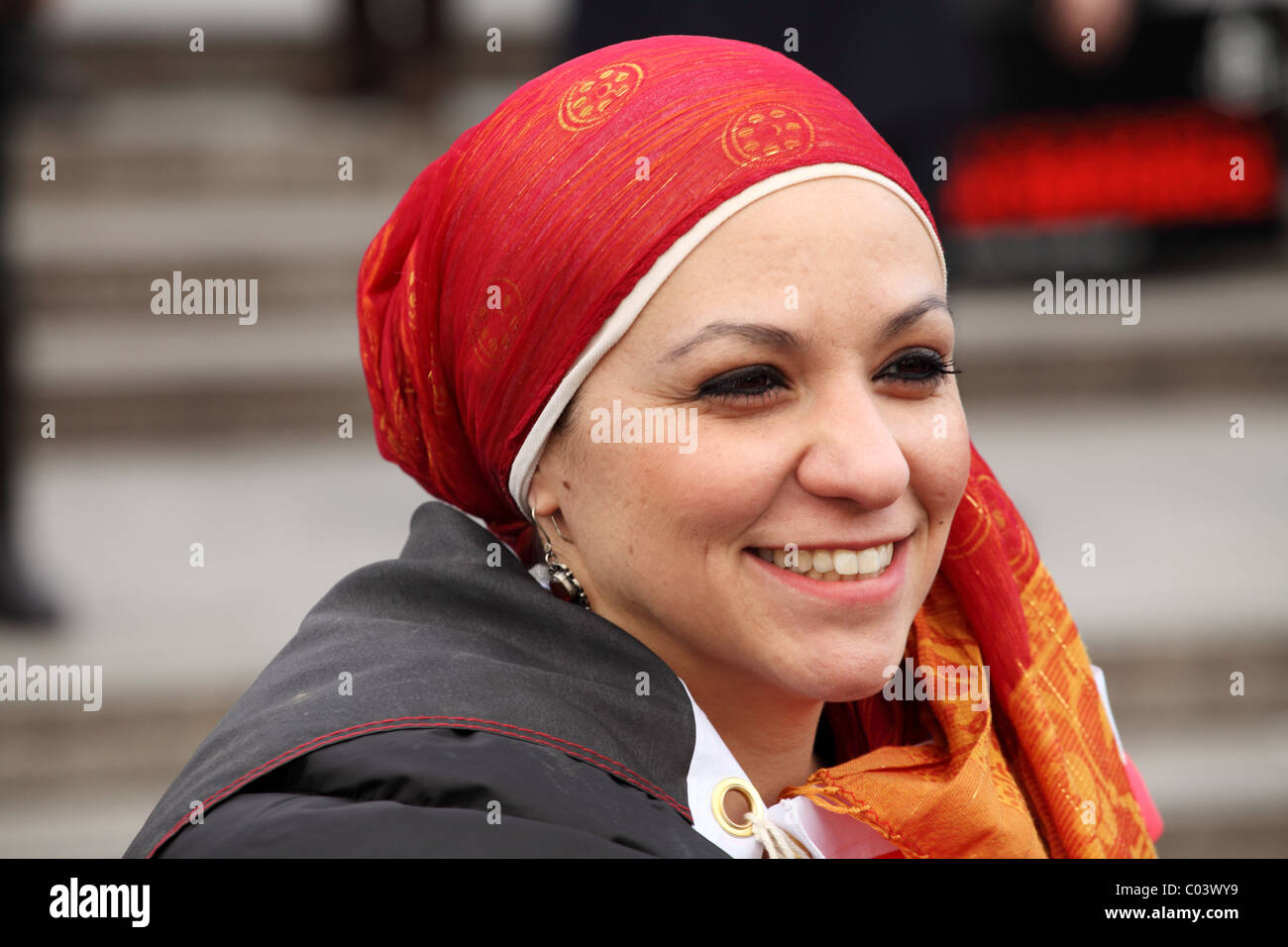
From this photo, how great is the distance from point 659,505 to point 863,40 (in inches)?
132

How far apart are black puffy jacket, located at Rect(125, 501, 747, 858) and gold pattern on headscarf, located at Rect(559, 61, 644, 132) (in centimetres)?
49

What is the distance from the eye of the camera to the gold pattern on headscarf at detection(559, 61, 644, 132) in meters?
1.75

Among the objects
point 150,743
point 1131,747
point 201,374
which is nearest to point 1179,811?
point 1131,747

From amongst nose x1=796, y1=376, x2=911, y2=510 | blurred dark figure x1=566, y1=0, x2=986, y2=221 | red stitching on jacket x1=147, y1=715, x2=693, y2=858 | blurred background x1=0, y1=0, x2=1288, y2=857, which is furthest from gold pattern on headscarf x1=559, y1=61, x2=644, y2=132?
blurred dark figure x1=566, y1=0, x2=986, y2=221

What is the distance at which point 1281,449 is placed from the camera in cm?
698

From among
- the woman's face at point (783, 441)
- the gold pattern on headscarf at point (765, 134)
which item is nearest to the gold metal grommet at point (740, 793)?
the woman's face at point (783, 441)

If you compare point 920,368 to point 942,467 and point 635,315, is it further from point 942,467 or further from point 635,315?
point 635,315

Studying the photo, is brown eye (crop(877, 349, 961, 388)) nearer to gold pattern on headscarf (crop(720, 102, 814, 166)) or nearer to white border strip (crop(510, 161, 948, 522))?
white border strip (crop(510, 161, 948, 522))

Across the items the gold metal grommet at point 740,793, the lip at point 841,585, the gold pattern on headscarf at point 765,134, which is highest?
the gold pattern on headscarf at point 765,134

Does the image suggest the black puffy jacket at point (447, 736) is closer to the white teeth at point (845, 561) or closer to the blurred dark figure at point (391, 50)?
the white teeth at point (845, 561)

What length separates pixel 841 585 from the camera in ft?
5.63

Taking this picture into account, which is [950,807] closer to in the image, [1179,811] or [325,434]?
[1179,811]

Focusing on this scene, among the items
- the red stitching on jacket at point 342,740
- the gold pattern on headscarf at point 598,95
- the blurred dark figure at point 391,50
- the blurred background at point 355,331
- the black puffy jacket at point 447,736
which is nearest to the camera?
the black puffy jacket at point 447,736

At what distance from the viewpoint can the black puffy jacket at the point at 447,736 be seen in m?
1.44
